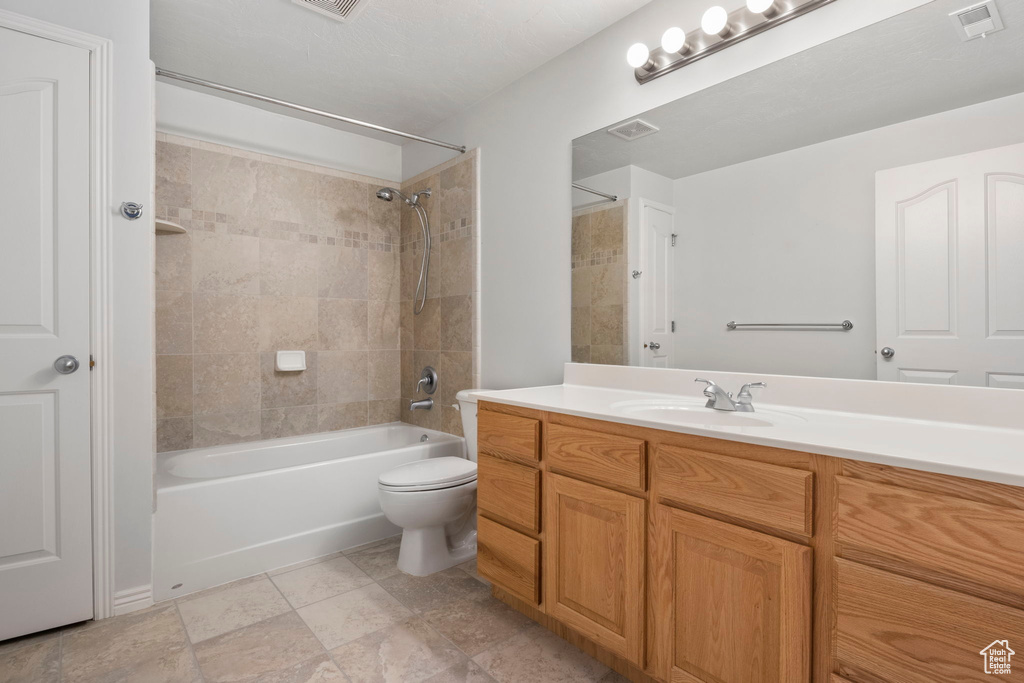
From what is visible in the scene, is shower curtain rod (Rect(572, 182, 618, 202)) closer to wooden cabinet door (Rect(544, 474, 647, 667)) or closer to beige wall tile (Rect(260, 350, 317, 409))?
wooden cabinet door (Rect(544, 474, 647, 667))

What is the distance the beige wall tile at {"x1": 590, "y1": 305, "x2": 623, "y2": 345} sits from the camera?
2061 millimetres

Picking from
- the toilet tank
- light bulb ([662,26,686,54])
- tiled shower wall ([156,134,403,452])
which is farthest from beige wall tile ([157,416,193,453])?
light bulb ([662,26,686,54])

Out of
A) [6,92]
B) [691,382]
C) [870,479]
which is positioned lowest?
[870,479]

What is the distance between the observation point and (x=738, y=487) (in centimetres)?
114

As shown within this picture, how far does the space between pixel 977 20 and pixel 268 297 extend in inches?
122

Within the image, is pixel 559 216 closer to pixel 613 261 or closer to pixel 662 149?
Result: pixel 613 261

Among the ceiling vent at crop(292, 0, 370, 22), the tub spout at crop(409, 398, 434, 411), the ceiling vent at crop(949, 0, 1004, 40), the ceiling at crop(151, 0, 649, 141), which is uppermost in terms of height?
the ceiling at crop(151, 0, 649, 141)

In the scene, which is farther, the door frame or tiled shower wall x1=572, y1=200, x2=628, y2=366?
tiled shower wall x1=572, y1=200, x2=628, y2=366

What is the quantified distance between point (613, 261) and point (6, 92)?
2155 mm

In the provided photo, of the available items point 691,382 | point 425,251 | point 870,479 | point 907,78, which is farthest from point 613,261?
point 425,251

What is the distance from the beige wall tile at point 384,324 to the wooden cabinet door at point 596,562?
2053 mm

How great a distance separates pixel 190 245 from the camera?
268 cm

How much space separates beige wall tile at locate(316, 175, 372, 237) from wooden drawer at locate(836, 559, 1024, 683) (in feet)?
9.96

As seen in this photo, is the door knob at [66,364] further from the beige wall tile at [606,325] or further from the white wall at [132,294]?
the beige wall tile at [606,325]
